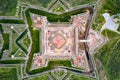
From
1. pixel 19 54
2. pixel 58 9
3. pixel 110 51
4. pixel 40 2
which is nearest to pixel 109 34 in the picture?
pixel 110 51

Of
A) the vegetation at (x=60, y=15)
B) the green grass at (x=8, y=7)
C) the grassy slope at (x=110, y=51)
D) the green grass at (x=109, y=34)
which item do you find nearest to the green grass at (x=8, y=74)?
the green grass at (x=8, y=7)

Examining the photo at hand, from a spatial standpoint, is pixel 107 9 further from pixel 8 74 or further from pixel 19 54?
pixel 8 74

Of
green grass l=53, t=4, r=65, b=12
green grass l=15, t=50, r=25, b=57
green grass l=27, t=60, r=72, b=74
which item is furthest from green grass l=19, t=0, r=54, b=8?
green grass l=27, t=60, r=72, b=74

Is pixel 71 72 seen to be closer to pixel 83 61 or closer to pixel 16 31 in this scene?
pixel 83 61

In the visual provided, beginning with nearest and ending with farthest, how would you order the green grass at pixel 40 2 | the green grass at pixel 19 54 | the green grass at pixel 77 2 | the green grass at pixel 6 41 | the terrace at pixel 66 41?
1. the green grass at pixel 6 41
2. the green grass at pixel 19 54
3. the green grass at pixel 40 2
4. the green grass at pixel 77 2
5. the terrace at pixel 66 41

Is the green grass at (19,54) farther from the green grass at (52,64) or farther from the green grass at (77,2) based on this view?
the green grass at (77,2)

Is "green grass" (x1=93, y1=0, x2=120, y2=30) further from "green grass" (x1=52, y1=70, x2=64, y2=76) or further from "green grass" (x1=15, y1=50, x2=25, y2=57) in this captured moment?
"green grass" (x1=15, y1=50, x2=25, y2=57)

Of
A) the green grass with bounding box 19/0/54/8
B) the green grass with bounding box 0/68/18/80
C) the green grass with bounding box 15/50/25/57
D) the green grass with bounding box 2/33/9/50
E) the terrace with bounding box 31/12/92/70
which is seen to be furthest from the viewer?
the terrace with bounding box 31/12/92/70

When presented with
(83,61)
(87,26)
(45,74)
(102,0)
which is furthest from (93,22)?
(45,74)
